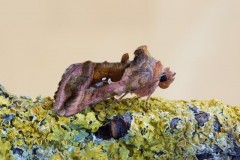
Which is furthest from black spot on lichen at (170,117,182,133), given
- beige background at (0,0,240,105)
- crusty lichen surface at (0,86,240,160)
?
beige background at (0,0,240,105)

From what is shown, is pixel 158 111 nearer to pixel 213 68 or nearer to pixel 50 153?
pixel 50 153

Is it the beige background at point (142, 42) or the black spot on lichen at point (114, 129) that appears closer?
the black spot on lichen at point (114, 129)

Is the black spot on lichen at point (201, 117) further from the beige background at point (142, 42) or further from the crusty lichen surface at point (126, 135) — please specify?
the beige background at point (142, 42)

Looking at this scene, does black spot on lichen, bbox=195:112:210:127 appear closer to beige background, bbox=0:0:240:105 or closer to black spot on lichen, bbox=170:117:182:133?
black spot on lichen, bbox=170:117:182:133

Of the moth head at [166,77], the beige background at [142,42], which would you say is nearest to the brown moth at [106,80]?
the moth head at [166,77]

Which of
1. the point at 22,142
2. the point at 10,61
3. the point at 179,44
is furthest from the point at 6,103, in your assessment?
the point at 179,44

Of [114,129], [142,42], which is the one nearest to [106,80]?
[114,129]
